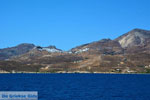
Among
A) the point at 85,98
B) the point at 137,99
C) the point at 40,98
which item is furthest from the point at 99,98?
the point at 40,98

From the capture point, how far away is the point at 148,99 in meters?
107

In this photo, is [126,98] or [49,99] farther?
[126,98]

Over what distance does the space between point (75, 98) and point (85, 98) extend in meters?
3.42

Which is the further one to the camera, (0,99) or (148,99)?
(148,99)

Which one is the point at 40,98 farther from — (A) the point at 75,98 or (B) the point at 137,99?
(B) the point at 137,99

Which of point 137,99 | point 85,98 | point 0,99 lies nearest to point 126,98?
point 137,99

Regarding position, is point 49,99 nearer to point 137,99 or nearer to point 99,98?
point 99,98

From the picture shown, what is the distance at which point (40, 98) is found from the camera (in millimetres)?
102625

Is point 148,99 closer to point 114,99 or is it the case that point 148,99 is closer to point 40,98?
point 114,99

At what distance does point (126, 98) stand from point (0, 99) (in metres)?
44.7

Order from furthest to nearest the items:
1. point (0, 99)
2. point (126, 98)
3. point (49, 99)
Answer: point (126, 98), point (49, 99), point (0, 99)

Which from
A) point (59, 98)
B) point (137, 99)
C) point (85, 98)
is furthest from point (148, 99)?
point (59, 98)

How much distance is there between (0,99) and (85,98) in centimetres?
3155

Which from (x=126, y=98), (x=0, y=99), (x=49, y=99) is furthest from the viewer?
(x=126, y=98)
